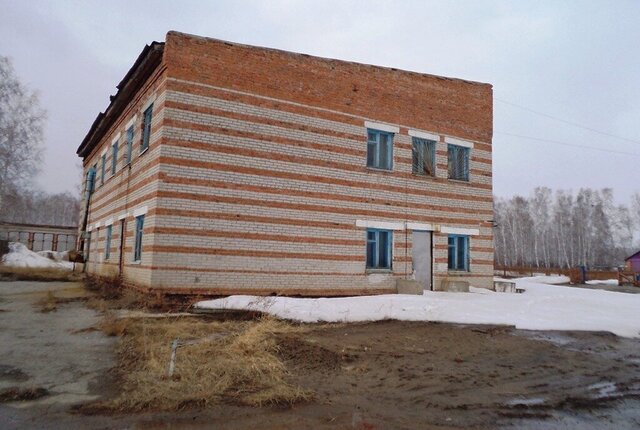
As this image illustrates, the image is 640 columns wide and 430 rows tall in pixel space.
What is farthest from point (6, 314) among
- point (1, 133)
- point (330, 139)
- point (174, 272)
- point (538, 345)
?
point (1, 133)

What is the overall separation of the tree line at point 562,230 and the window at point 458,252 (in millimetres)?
48205

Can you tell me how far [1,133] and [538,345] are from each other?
3308cm

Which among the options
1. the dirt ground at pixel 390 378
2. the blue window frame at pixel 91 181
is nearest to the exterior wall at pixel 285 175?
the dirt ground at pixel 390 378

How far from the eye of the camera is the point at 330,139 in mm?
12344

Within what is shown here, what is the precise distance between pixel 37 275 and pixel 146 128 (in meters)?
10.9

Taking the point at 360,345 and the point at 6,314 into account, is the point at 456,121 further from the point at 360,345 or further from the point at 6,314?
the point at 6,314

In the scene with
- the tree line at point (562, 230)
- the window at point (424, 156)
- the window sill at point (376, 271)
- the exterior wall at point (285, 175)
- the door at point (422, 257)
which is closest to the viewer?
the exterior wall at point (285, 175)

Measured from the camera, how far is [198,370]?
15.4ft

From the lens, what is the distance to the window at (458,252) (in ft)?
47.4

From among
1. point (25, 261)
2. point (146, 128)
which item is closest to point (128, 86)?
point (146, 128)

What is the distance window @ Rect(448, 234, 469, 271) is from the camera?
14445mm

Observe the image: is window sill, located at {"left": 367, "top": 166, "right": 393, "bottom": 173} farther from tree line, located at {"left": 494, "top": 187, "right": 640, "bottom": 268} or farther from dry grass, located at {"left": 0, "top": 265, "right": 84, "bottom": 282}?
→ tree line, located at {"left": 494, "top": 187, "right": 640, "bottom": 268}

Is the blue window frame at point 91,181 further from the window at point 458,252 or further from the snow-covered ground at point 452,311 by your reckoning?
the window at point 458,252

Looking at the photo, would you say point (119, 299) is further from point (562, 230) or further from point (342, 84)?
point (562, 230)
